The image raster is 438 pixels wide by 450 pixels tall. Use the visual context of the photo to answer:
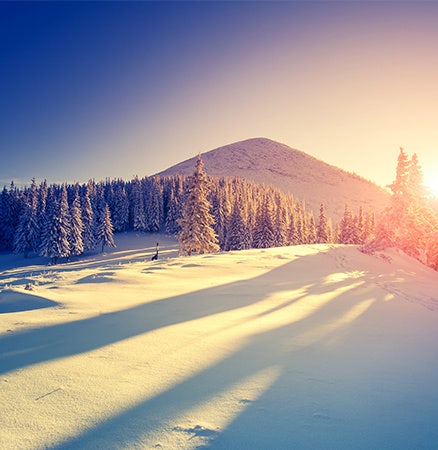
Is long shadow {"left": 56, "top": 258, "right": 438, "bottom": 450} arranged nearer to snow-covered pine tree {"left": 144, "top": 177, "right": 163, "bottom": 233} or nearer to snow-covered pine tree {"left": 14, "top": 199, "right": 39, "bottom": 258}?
snow-covered pine tree {"left": 14, "top": 199, "right": 39, "bottom": 258}

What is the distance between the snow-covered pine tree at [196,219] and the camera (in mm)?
30406

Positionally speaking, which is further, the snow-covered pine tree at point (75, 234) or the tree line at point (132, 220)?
the snow-covered pine tree at point (75, 234)

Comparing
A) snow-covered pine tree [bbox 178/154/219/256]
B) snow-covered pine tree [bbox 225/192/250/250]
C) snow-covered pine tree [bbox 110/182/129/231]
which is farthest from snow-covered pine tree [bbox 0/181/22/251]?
snow-covered pine tree [bbox 178/154/219/256]

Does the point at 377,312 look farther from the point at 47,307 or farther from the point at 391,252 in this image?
the point at 391,252

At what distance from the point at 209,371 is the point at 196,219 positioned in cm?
2715

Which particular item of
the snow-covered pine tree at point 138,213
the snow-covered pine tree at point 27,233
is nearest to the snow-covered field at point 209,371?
the snow-covered pine tree at point 27,233

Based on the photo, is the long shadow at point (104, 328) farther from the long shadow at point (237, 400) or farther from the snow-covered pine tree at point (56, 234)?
the snow-covered pine tree at point (56, 234)

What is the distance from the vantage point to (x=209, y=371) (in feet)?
12.2

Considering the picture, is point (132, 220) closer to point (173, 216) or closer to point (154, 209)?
point (154, 209)

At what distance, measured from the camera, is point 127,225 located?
3135 inches

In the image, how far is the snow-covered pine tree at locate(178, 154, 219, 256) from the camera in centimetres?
3041

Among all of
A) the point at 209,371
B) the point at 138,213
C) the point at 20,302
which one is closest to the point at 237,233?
the point at 138,213

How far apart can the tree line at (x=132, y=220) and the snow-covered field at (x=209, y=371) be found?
23141 millimetres

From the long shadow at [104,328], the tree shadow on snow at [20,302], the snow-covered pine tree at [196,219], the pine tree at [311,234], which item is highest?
the snow-covered pine tree at [196,219]
